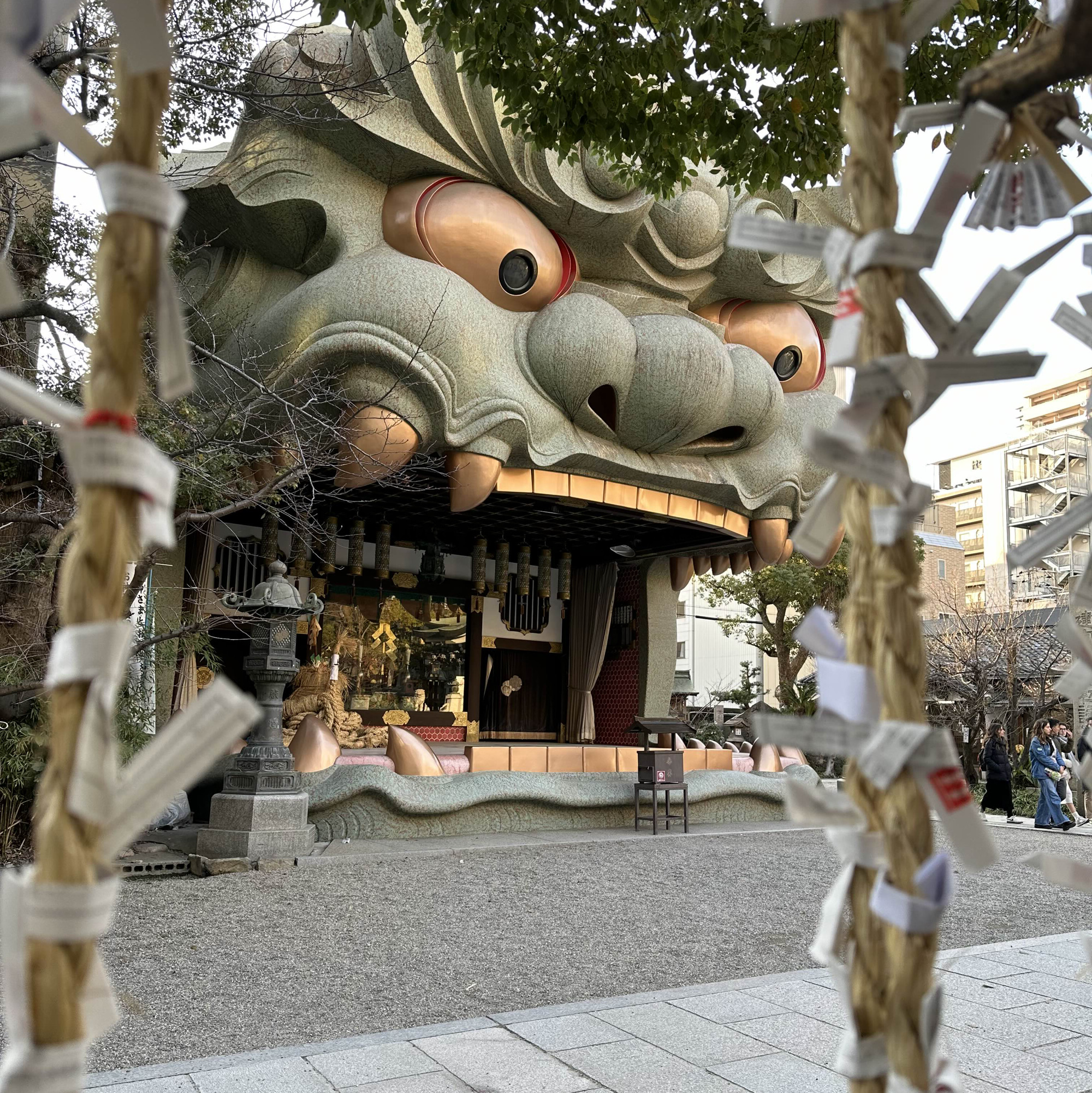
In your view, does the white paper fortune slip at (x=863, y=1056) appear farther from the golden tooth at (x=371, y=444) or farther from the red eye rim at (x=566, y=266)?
the red eye rim at (x=566, y=266)

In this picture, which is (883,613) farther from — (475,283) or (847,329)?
(475,283)

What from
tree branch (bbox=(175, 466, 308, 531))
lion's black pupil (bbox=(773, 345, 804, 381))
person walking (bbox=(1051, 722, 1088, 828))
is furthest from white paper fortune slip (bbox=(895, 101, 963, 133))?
person walking (bbox=(1051, 722, 1088, 828))

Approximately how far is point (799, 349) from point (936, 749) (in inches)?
466

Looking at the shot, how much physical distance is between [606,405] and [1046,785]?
7.81 m

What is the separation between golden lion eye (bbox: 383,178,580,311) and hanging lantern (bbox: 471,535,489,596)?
367cm

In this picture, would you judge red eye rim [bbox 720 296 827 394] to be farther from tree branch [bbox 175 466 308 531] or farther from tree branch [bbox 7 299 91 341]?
tree branch [bbox 7 299 91 341]

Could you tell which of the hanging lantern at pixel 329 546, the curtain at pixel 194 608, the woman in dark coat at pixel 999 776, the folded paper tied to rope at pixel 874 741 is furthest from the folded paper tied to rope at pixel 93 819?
the woman in dark coat at pixel 999 776

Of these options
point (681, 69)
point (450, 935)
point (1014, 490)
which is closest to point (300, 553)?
point (450, 935)

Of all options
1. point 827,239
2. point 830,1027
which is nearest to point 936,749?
point 827,239

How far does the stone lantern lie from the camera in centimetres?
796

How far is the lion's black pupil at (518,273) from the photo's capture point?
973 cm

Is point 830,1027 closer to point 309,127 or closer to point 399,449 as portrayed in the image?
point 399,449

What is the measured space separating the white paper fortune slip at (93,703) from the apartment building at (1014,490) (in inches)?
865

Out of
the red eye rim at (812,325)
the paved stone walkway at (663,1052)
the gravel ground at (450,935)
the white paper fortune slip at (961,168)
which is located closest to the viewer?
the white paper fortune slip at (961,168)
